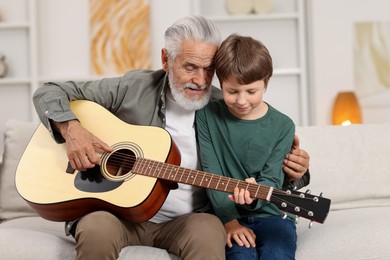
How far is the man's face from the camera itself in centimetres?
225

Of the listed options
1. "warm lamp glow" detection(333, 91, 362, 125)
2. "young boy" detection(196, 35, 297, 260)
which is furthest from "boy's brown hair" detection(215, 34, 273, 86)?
"warm lamp glow" detection(333, 91, 362, 125)

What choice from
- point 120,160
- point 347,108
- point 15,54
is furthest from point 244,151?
point 15,54

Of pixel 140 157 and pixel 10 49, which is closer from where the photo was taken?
pixel 140 157

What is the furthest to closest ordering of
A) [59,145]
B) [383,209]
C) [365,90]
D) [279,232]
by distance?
[365,90], [383,209], [59,145], [279,232]

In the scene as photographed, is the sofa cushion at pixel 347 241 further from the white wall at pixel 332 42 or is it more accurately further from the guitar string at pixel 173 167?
the white wall at pixel 332 42

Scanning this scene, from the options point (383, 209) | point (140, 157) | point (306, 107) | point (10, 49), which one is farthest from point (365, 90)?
point (140, 157)

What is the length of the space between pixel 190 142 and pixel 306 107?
239 centimetres

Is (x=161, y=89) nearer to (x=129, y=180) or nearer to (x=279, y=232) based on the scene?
(x=129, y=180)

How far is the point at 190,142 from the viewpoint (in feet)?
7.73

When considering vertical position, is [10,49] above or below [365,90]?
above

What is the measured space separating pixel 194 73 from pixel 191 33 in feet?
0.45

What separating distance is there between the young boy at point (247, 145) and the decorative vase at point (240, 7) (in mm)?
2389

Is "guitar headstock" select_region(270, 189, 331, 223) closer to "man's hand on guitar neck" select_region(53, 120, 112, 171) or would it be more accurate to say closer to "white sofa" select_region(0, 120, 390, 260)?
"white sofa" select_region(0, 120, 390, 260)

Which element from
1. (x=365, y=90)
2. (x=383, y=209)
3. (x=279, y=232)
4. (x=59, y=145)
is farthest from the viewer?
(x=365, y=90)
